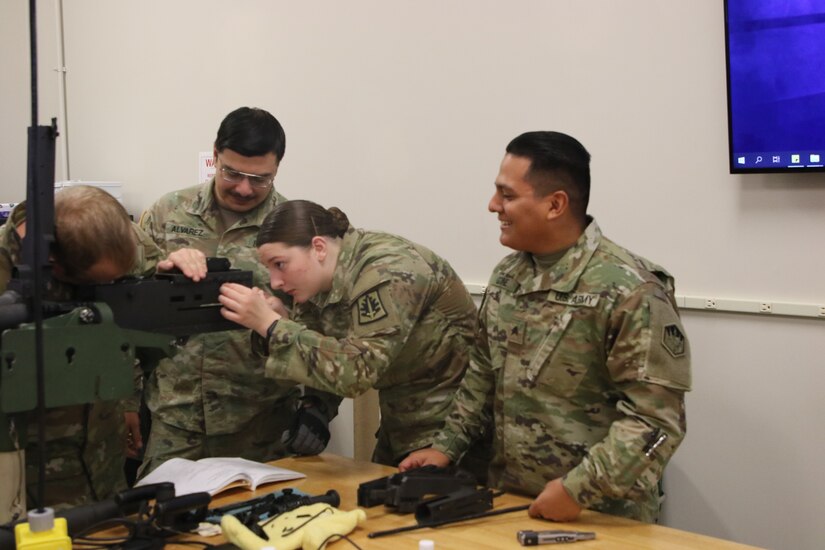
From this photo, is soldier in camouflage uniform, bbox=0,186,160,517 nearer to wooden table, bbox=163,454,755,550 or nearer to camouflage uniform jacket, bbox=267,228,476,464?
wooden table, bbox=163,454,755,550

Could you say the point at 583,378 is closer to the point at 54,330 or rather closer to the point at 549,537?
the point at 549,537

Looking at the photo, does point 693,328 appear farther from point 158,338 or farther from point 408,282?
point 158,338

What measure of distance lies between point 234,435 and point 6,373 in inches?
51.1

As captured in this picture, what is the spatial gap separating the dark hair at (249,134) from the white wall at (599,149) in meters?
0.96

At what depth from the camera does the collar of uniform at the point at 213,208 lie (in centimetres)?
266

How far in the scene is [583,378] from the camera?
1910 mm

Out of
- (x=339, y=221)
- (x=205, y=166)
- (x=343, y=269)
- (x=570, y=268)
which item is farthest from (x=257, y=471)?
(x=205, y=166)

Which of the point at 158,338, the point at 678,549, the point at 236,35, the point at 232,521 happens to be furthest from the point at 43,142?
the point at 236,35

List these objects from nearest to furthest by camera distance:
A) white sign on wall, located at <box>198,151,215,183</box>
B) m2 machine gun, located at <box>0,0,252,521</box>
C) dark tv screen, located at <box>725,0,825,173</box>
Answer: m2 machine gun, located at <box>0,0,252,521</box> → dark tv screen, located at <box>725,0,825,173</box> → white sign on wall, located at <box>198,151,215,183</box>

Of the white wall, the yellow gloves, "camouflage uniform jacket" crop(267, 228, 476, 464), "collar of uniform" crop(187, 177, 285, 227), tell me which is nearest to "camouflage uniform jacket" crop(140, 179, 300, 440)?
"collar of uniform" crop(187, 177, 285, 227)

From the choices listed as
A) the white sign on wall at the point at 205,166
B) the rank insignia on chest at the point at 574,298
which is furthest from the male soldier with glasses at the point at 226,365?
the white sign on wall at the point at 205,166

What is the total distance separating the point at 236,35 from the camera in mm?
4141

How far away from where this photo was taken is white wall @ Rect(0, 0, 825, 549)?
8.64ft

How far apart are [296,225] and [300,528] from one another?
804 millimetres
